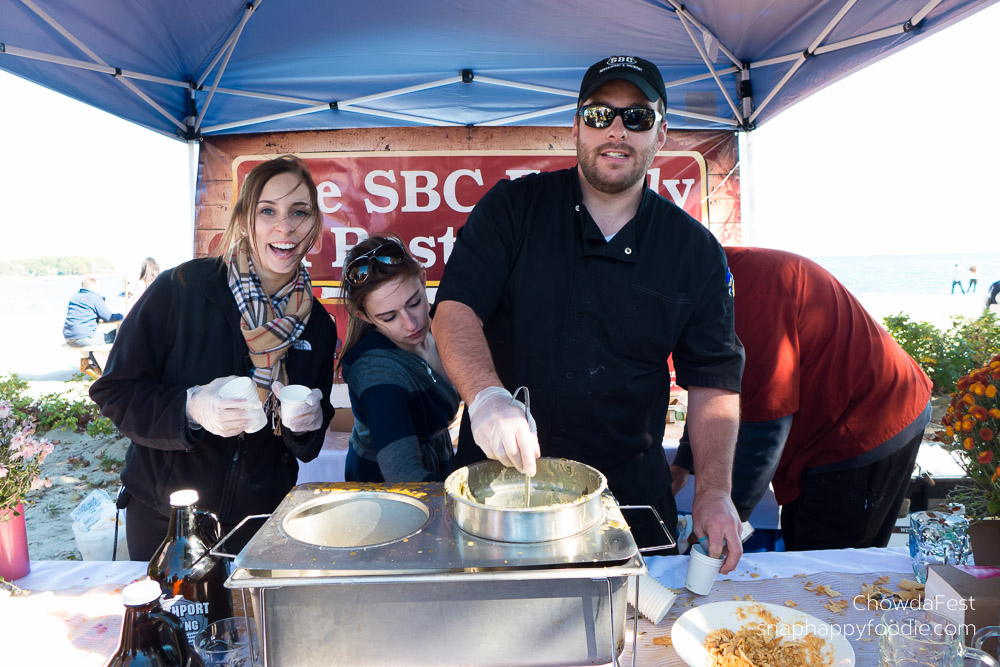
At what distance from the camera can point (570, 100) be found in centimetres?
405

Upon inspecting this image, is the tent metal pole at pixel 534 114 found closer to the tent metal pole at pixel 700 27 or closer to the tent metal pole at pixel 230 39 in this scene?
the tent metal pole at pixel 700 27

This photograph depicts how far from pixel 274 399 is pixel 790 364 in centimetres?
189

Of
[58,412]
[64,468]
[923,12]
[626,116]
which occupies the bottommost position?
[64,468]

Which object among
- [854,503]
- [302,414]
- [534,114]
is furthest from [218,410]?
[534,114]

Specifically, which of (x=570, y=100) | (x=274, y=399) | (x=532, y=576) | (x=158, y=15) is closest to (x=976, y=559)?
(x=532, y=576)

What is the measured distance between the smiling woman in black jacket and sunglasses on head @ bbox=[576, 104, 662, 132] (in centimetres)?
100

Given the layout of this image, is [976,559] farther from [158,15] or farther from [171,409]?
[158,15]

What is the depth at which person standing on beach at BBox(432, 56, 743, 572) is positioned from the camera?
68.7 inches

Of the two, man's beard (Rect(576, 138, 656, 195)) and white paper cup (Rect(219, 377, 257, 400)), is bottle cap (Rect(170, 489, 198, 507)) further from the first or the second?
man's beard (Rect(576, 138, 656, 195))

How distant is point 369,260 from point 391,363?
39cm

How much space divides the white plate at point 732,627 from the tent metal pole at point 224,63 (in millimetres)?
3408

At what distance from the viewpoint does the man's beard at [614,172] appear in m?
1.76

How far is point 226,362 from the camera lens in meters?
1.95

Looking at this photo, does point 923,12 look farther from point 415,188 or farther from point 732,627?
point 415,188
